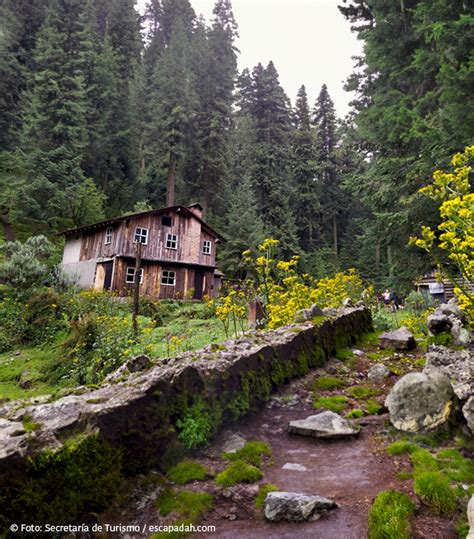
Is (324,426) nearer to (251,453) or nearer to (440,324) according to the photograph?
(251,453)

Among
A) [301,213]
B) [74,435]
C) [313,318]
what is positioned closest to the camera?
[74,435]

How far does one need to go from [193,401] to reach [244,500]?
3.92 feet

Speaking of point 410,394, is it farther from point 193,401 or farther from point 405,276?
point 405,276

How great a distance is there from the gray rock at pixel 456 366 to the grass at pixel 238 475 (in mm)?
2410

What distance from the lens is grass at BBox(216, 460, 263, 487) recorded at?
317 centimetres

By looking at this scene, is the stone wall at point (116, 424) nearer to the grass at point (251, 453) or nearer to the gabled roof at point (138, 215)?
the grass at point (251, 453)

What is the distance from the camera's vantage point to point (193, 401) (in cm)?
387

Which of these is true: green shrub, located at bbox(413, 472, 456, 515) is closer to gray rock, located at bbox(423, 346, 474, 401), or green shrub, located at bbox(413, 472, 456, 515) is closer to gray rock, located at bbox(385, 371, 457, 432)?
gray rock, located at bbox(385, 371, 457, 432)

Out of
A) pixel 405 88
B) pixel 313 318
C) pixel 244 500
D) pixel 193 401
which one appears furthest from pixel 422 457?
pixel 405 88

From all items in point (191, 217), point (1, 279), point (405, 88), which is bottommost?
point (1, 279)

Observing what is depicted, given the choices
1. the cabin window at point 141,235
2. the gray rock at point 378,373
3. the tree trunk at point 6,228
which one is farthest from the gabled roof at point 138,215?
the gray rock at point 378,373

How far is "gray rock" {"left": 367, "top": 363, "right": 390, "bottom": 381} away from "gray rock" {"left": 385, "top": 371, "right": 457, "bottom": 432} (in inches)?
80.1

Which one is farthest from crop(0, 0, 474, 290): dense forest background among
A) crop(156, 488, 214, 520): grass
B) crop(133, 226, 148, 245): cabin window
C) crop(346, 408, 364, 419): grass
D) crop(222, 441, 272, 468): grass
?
crop(156, 488, 214, 520): grass

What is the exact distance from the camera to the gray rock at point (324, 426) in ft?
13.4
